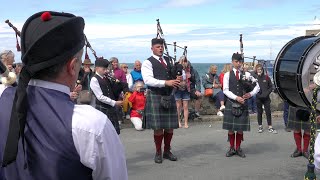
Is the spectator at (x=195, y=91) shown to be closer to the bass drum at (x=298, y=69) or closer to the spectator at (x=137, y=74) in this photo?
the spectator at (x=137, y=74)

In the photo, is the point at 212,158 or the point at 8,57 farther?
the point at 212,158

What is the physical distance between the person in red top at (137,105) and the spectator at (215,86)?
1924 millimetres

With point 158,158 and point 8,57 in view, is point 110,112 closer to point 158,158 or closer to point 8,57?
point 158,158

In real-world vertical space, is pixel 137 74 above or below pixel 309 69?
below

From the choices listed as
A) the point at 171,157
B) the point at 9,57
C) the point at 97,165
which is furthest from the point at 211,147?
the point at 97,165

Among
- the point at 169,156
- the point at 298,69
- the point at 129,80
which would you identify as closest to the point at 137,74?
the point at 129,80

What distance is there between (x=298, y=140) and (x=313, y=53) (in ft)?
6.48

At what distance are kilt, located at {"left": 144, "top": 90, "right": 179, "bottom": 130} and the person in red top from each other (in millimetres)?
2270

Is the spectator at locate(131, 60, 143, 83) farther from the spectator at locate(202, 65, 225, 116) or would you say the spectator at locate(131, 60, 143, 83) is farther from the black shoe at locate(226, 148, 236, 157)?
the black shoe at locate(226, 148, 236, 157)

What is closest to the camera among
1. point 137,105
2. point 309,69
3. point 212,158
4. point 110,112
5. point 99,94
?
point 309,69

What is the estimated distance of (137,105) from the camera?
26.5 ft

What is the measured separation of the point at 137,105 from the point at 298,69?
4.23 m

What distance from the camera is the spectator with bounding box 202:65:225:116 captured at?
30.5 ft

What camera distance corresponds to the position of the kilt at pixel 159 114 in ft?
18.5
